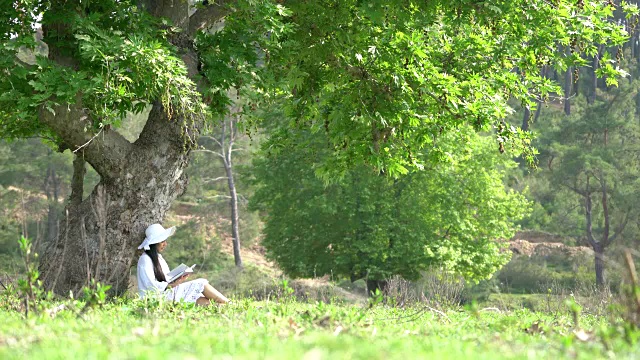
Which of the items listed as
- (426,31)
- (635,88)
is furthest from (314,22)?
(635,88)

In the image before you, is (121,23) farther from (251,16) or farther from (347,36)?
(347,36)

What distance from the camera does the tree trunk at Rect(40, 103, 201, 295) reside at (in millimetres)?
11211

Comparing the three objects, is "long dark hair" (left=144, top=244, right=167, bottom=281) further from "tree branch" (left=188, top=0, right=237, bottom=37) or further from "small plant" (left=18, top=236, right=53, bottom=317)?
"tree branch" (left=188, top=0, right=237, bottom=37)

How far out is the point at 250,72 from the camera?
434 inches

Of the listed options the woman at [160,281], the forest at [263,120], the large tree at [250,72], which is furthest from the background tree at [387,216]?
the woman at [160,281]

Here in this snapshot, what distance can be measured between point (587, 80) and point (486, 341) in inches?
2298

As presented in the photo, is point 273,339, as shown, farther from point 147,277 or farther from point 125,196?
point 125,196

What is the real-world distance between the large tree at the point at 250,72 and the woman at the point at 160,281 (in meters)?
0.43

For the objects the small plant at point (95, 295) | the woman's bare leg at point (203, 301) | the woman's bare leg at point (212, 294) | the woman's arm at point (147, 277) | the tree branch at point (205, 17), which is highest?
the tree branch at point (205, 17)

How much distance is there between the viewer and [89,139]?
36.2 feet

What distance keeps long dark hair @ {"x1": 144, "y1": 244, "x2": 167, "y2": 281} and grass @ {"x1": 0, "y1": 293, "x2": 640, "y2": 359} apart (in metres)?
2.67

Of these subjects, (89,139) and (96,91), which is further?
(89,139)

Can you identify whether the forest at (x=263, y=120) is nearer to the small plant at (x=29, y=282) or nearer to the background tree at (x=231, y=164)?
the small plant at (x=29, y=282)

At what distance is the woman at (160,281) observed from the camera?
981 cm
